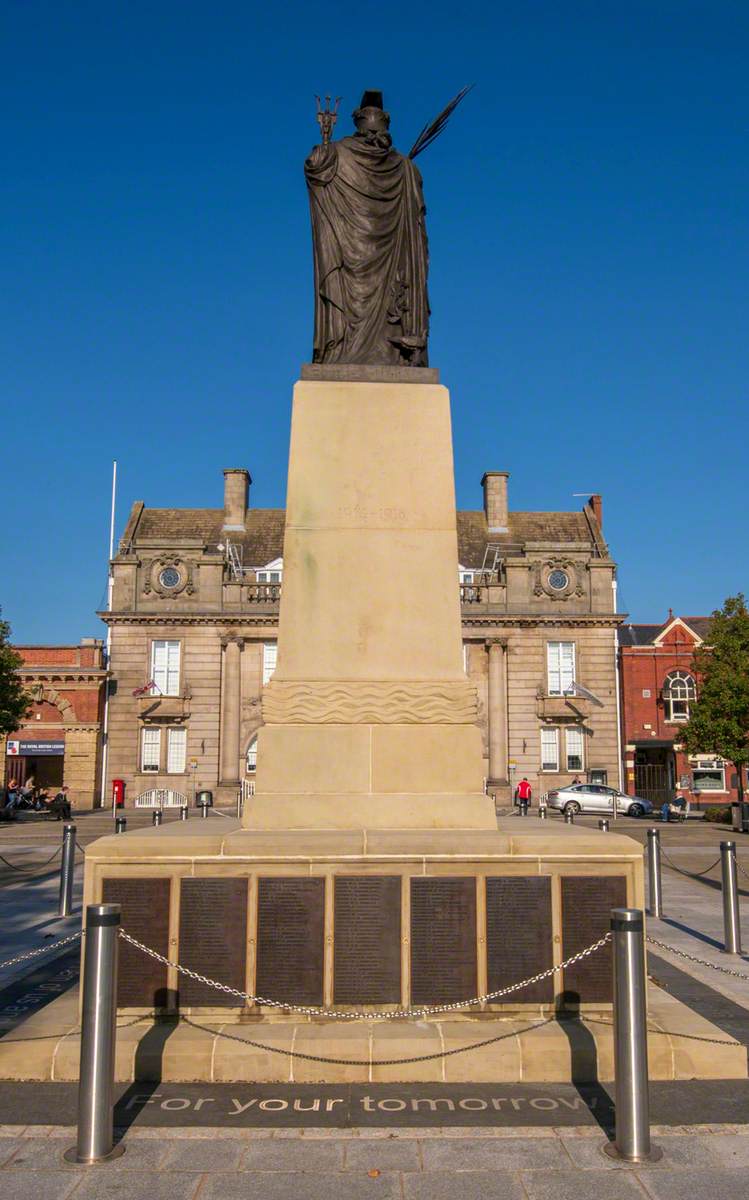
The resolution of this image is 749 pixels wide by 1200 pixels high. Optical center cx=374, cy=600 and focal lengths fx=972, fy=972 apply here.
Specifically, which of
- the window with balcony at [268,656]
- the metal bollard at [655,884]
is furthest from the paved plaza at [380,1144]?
the window with balcony at [268,656]

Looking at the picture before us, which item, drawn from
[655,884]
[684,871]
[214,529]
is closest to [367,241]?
[655,884]

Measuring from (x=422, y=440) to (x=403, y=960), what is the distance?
4.84m

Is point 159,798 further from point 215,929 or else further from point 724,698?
point 215,929

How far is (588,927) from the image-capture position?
7.75 meters

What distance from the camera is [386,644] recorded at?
9125mm

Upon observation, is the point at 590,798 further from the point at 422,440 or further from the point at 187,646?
the point at 422,440

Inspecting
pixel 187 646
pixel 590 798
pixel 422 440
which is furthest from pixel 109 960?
pixel 187 646

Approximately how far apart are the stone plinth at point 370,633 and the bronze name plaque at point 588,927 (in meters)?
1.05

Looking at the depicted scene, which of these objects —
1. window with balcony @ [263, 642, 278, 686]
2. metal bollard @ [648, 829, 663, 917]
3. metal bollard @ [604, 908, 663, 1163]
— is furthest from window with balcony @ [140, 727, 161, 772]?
metal bollard @ [604, 908, 663, 1163]

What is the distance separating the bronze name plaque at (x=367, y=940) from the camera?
7.53 meters

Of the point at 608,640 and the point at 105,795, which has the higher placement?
Result: the point at 608,640

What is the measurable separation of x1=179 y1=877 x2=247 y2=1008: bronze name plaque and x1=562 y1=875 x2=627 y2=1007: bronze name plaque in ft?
8.41

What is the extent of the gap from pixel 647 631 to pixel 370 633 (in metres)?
46.7

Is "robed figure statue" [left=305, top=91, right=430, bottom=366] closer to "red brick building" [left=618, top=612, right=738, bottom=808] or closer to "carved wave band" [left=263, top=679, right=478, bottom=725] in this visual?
"carved wave band" [left=263, top=679, right=478, bottom=725]
